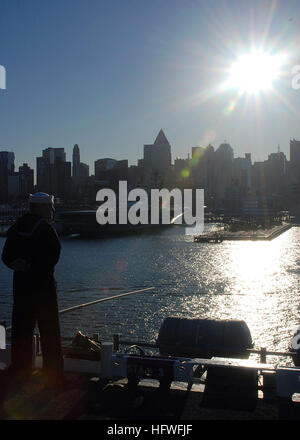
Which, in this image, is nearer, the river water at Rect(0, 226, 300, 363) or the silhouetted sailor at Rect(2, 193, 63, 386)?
the silhouetted sailor at Rect(2, 193, 63, 386)

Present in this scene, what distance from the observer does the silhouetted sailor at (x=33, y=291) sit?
4734 mm

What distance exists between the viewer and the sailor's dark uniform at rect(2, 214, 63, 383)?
4.74 metres

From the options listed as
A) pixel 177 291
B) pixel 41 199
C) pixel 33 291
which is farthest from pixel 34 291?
pixel 177 291

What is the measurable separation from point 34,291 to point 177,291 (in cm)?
2802

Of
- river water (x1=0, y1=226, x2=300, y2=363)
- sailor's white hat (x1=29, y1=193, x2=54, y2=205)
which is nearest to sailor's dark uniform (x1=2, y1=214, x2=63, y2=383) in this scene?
sailor's white hat (x1=29, y1=193, x2=54, y2=205)

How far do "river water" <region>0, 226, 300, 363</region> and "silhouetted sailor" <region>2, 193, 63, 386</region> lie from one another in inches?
562

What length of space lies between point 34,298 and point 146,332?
52.1 ft

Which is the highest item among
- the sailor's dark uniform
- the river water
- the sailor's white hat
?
the sailor's white hat

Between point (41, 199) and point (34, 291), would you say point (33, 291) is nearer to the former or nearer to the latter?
point (34, 291)

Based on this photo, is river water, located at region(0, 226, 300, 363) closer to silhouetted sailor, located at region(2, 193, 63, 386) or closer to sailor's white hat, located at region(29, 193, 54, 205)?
silhouetted sailor, located at region(2, 193, 63, 386)

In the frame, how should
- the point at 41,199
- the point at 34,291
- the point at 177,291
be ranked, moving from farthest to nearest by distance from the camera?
the point at 177,291
the point at 41,199
the point at 34,291

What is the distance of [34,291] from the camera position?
4.76m

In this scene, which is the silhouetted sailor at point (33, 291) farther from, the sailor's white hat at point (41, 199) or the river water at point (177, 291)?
the river water at point (177, 291)
